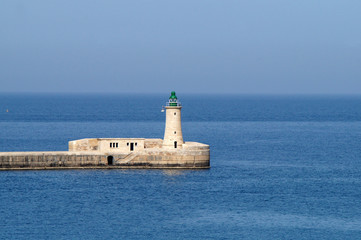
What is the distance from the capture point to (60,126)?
147375 mm

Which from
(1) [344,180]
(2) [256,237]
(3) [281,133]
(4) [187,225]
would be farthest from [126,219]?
(3) [281,133]

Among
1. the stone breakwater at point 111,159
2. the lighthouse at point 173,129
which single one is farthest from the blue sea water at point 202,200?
the lighthouse at point 173,129

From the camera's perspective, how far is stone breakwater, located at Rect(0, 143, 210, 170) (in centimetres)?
7319

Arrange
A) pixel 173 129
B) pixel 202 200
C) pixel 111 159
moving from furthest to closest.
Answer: pixel 173 129, pixel 111 159, pixel 202 200

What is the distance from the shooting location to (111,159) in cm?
7494

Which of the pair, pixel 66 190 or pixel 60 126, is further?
pixel 60 126

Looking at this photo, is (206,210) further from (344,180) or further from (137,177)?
(344,180)

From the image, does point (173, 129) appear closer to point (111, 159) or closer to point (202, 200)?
point (111, 159)

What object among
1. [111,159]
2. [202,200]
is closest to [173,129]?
[111,159]

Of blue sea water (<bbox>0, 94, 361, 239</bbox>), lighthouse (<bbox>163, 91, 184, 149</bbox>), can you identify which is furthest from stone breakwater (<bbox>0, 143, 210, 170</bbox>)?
lighthouse (<bbox>163, 91, 184, 149</bbox>)

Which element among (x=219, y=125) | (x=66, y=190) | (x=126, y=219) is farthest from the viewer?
(x=219, y=125)

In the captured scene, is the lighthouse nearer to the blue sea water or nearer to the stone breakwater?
the stone breakwater

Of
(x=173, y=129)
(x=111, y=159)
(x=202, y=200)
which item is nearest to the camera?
(x=202, y=200)

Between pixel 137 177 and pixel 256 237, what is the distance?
73.8ft
